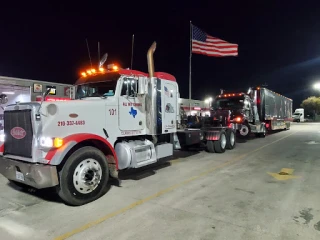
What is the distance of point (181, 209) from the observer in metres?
4.68

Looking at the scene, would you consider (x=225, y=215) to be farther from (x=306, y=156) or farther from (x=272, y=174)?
(x=306, y=156)

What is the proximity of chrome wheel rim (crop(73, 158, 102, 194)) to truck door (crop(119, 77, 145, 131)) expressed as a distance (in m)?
1.38

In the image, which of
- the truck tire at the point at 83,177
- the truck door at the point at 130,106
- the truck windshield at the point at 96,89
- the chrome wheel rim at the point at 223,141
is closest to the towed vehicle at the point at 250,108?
the chrome wheel rim at the point at 223,141

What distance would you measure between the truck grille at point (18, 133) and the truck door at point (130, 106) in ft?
6.74

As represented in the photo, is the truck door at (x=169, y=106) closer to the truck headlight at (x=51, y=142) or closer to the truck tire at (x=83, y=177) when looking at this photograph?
the truck tire at (x=83, y=177)

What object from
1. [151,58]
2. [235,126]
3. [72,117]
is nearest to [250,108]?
[235,126]

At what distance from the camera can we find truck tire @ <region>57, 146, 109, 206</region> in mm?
4773

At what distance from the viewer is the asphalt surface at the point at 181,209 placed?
12.5ft

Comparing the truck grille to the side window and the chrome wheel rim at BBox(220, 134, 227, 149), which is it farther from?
the chrome wheel rim at BBox(220, 134, 227, 149)

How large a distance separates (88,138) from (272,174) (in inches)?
204

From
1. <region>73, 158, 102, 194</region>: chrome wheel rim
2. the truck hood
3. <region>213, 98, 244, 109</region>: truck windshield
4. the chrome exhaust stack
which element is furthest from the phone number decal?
<region>213, 98, 244, 109</region>: truck windshield

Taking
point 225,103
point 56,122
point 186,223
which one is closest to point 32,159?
point 56,122

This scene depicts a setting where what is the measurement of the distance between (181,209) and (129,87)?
3194 mm

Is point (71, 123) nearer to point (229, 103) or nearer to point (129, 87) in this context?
point (129, 87)
